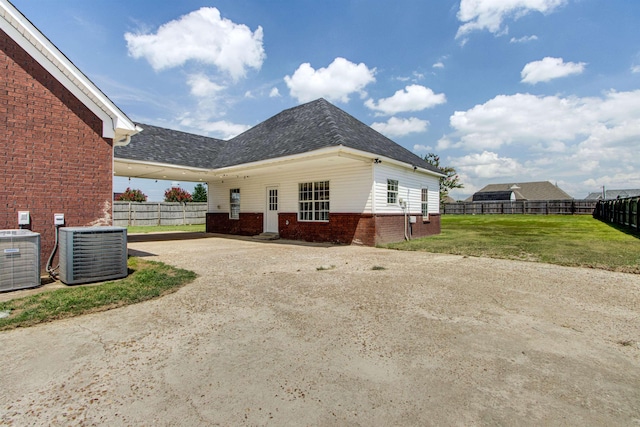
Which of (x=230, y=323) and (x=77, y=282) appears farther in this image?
(x=77, y=282)

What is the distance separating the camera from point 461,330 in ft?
11.8

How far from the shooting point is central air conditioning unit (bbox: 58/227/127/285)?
552cm

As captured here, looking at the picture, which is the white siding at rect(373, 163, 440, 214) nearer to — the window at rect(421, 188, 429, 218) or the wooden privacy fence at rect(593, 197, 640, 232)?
the window at rect(421, 188, 429, 218)

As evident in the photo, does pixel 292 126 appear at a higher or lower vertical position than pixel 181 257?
higher

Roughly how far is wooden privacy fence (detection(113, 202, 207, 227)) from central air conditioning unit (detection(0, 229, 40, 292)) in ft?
61.2

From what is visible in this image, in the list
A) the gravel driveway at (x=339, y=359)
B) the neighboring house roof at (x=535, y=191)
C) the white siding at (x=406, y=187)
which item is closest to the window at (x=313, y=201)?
the white siding at (x=406, y=187)

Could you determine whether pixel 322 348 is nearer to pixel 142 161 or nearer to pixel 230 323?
pixel 230 323

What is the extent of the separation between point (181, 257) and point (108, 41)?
22.0ft

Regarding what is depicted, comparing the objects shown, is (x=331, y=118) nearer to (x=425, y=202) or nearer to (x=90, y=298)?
(x=425, y=202)

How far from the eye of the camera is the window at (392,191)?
12180 mm

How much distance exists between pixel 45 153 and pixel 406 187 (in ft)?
39.1

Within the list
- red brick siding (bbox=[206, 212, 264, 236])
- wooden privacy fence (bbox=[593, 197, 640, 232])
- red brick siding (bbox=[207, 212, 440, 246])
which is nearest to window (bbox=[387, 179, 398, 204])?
red brick siding (bbox=[207, 212, 440, 246])

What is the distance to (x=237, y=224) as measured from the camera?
54.5 ft

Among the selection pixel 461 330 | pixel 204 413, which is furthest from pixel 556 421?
pixel 204 413
